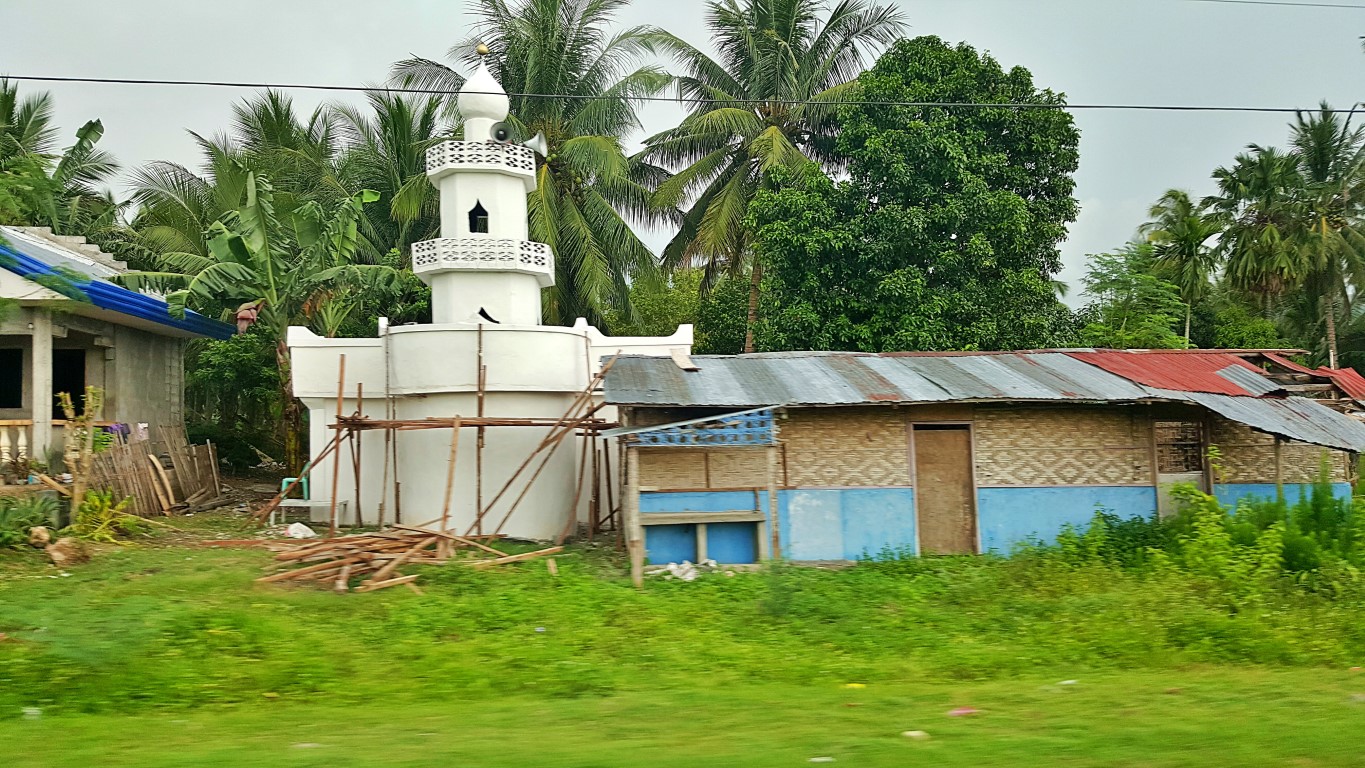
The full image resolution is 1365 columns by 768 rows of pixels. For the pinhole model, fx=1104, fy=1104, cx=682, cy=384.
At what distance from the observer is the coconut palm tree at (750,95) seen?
28.1m

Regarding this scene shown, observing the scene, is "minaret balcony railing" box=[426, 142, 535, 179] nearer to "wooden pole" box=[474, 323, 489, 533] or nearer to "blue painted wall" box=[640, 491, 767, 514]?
"wooden pole" box=[474, 323, 489, 533]

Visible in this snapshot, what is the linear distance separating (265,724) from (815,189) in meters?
18.3

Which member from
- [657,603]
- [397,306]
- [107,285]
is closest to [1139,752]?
[657,603]

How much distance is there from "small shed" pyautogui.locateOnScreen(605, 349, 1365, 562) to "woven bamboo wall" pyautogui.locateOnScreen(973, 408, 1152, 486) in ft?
0.06

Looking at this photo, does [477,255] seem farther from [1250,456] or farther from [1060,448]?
[1250,456]

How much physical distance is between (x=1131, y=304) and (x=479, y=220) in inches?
758

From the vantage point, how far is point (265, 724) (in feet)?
24.0

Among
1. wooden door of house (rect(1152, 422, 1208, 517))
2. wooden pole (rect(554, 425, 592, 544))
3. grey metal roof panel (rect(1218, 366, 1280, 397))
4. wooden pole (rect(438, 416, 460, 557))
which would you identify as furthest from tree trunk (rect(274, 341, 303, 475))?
grey metal roof panel (rect(1218, 366, 1280, 397))

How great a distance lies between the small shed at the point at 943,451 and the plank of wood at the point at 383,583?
9.34ft

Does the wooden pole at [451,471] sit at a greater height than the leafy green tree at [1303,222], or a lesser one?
lesser

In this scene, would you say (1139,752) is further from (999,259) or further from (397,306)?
(397,306)

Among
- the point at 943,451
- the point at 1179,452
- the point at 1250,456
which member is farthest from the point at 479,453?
the point at 1250,456

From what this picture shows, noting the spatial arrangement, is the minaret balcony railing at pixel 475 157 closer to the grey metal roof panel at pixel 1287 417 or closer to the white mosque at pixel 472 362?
the white mosque at pixel 472 362

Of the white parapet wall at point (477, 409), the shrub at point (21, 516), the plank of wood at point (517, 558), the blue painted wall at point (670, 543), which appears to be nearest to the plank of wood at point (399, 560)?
the plank of wood at point (517, 558)
